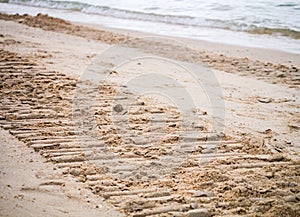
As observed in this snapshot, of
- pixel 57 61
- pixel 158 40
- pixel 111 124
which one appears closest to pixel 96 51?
pixel 57 61

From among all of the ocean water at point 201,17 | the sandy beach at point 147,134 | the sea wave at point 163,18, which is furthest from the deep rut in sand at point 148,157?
the sea wave at point 163,18

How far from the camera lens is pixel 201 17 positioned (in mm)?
12938

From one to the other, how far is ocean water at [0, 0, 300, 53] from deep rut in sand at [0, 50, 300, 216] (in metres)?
5.62

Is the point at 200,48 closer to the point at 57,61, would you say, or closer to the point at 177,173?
the point at 57,61

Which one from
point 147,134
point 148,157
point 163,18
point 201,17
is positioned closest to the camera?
point 148,157

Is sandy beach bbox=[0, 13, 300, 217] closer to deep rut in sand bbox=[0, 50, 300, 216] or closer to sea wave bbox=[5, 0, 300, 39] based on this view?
deep rut in sand bbox=[0, 50, 300, 216]

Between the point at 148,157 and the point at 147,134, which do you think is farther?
the point at 147,134

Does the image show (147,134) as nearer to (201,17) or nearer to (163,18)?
(201,17)

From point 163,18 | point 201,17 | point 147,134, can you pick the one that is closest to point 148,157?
point 147,134

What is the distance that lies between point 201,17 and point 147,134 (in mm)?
9545

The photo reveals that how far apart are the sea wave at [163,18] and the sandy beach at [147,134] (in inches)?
138

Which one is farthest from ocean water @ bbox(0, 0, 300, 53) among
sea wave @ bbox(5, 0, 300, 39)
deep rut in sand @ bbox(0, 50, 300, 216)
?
deep rut in sand @ bbox(0, 50, 300, 216)

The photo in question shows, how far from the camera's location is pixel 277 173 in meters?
3.43

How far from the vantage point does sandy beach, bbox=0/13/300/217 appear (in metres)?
3.00
